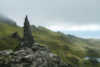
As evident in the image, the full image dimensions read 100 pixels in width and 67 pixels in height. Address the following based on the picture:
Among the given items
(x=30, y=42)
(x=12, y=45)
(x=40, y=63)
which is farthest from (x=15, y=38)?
(x=40, y=63)

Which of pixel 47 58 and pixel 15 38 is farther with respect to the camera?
pixel 15 38

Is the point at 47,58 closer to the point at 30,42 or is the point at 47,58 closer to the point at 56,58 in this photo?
the point at 56,58

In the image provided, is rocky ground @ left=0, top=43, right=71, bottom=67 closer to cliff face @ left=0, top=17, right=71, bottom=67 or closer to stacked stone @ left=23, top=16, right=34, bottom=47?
cliff face @ left=0, top=17, right=71, bottom=67

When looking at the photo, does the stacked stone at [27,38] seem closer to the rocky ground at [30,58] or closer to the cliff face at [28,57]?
the cliff face at [28,57]

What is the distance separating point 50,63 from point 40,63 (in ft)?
30.4

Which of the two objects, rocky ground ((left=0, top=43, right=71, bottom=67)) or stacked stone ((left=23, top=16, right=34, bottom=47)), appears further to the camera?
stacked stone ((left=23, top=16, right=34, bottom=47))

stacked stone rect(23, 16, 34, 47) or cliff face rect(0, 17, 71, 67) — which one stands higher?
stacked stone rect(23, 16, 34, 47)

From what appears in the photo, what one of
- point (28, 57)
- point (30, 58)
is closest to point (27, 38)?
point (28, 57)

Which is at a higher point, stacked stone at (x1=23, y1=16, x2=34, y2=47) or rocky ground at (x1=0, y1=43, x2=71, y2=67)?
stacked stone at (x1=23, y1=16, x2=34, y2=47)

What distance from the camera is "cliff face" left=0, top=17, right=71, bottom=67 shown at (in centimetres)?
10407

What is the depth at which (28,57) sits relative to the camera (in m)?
105

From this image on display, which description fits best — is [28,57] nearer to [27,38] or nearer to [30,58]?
[30,58]

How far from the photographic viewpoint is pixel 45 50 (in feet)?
390

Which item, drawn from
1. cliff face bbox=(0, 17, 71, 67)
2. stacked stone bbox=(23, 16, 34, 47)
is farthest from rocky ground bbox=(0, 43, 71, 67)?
stacked stone bbox=(23, 16, 34, 47)
